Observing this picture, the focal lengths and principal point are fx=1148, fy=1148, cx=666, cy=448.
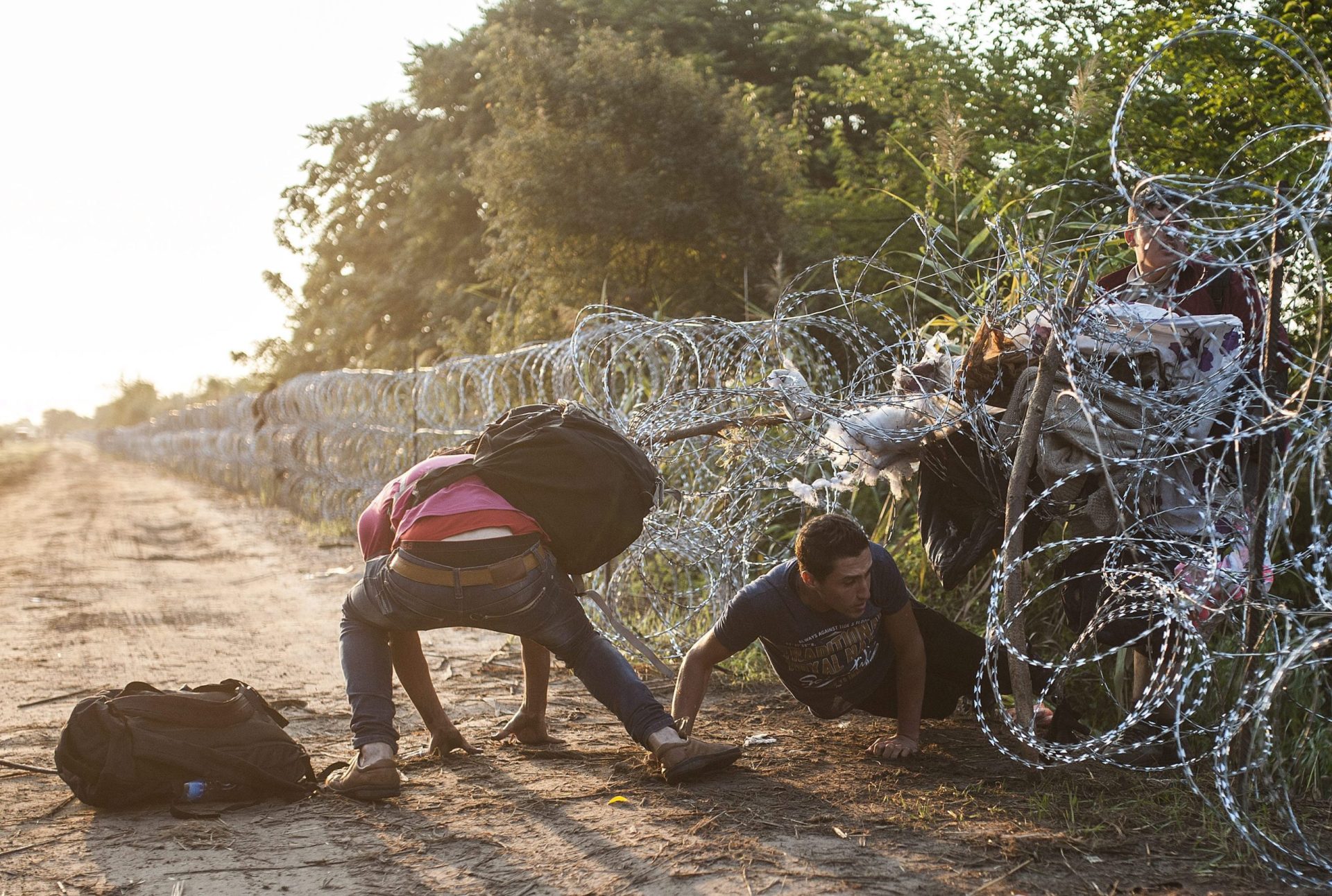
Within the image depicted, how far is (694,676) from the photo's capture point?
370 centimetres

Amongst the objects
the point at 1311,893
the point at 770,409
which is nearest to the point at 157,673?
the point at 770,409

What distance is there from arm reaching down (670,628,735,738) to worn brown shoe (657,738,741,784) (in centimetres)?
10

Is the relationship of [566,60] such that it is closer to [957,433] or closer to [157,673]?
[157,673]

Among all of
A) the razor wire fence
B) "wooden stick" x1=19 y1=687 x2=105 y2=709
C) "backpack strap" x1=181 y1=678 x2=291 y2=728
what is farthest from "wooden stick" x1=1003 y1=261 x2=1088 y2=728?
"wooden stick" x1=19 y1=687 x2=105 y2=709

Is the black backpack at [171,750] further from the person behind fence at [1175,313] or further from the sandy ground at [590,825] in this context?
the person behind fence at [1175,313]

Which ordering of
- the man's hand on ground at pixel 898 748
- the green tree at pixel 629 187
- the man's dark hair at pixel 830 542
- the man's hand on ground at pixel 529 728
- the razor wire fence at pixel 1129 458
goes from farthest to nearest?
the green tree at pixel 629 187 < the man's hand on ground at pixel 529 728 < the man's hand on ground at pixel 898 748 < the man's dark hair at pixel 830 542 < the razor wire fence at pixel 1129 458

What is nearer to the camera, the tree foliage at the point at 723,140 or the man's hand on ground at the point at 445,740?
the man's hand on ground at the point at 445,740

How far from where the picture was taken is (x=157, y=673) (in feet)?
18.9

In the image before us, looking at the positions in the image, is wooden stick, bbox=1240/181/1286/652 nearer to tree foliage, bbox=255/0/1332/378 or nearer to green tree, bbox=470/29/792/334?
tree foliage, bbox=255/0/1332/378

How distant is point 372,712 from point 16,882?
1.01 meters

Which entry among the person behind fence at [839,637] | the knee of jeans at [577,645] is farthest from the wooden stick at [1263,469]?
the knee of jeans at [577,645]

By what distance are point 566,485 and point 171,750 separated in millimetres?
1412

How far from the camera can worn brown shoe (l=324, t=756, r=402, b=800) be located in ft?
11.4

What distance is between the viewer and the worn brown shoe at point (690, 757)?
3.53m
